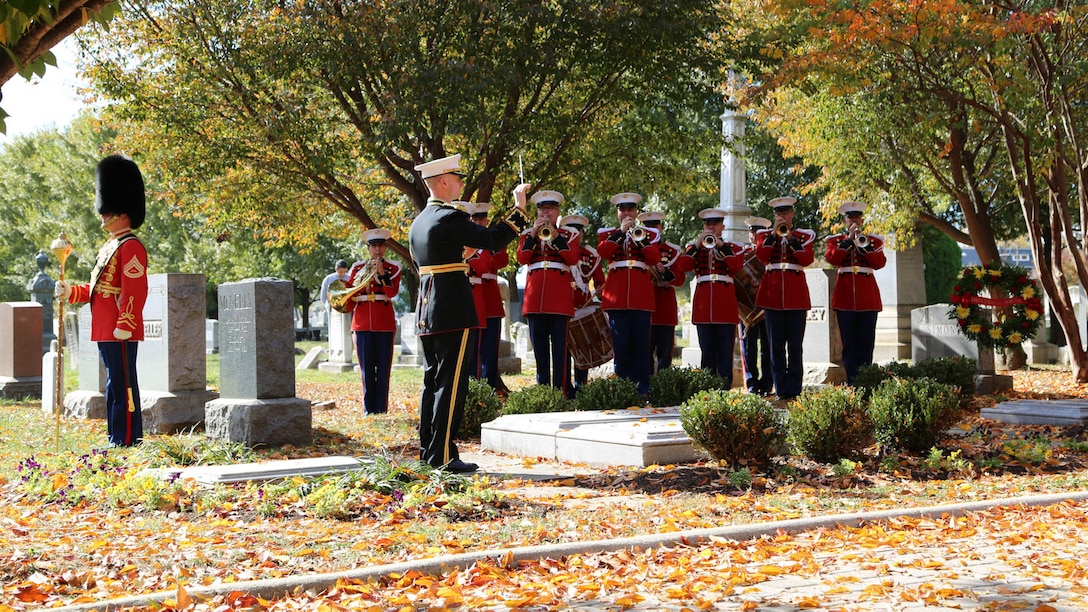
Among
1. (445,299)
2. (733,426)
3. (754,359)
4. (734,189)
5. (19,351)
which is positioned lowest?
(733,426)

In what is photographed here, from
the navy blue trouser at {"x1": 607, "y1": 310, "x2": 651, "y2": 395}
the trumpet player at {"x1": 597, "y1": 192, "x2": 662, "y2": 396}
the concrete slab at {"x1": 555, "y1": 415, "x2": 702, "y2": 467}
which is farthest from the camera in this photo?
the navy blue trouser at {"x1": 607, "y1": 310, "x2": 651, "y2": 395}

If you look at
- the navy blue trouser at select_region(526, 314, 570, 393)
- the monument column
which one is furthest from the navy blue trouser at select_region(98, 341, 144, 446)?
the monument column

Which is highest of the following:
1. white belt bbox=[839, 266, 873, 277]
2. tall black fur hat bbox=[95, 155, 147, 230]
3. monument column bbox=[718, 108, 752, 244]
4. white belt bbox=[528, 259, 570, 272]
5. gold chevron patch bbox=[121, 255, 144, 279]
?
monument column bbox=[718, 108, 752, 244]

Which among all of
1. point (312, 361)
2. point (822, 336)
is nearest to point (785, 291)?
point (822, 336)

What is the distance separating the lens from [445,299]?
7.40m

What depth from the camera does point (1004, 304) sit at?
13.3m

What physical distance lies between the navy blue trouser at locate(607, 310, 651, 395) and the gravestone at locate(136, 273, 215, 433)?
4389mm

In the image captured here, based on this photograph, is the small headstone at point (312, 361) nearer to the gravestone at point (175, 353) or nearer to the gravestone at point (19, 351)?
the gravestone at point (19, 351)

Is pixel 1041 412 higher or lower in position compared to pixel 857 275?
lower

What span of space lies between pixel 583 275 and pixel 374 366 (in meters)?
2.65

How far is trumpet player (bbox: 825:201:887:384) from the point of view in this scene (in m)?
12.4

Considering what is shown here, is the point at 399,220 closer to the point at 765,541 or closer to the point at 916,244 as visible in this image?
the point at 916,244

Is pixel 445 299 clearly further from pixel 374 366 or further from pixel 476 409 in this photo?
pixel 374 366

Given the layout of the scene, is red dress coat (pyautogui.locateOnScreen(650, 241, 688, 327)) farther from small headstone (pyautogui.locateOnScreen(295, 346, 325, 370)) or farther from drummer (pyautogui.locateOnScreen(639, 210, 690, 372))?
small headstone (pyautogui.locateOnScreen(295, 346, 325, 370))
